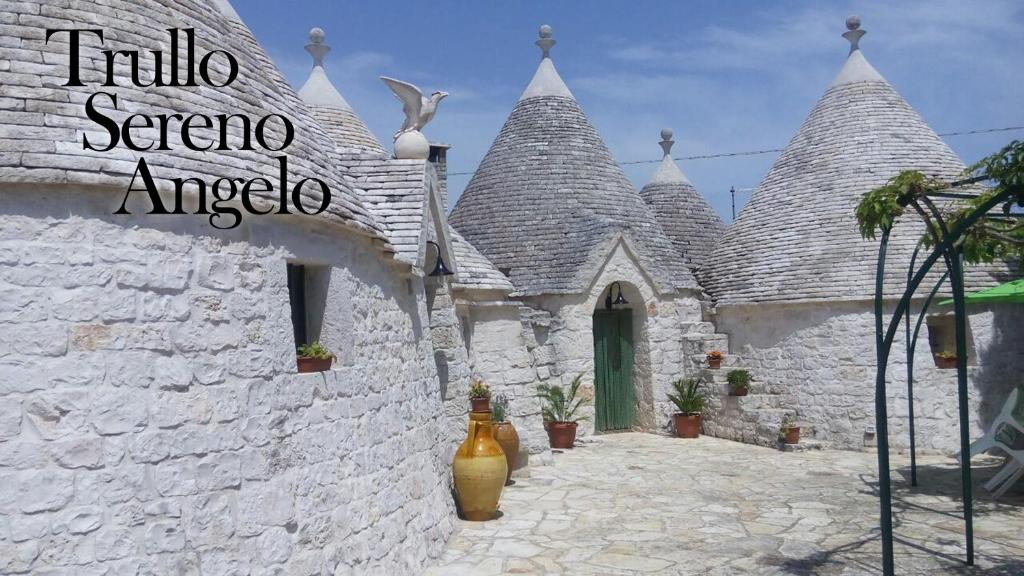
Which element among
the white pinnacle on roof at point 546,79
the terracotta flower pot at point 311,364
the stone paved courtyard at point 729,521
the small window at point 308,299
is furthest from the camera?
the white pinnacle on roof at point 546,79

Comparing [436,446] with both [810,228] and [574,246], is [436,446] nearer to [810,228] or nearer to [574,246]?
[574,246]

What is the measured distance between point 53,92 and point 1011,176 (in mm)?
6592

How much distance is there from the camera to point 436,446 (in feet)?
27.9

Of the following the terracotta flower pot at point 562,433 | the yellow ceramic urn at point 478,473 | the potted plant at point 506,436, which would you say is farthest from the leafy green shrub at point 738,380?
the yellow ceramic urn at point 478,473

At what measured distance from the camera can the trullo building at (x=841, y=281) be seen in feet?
43.2

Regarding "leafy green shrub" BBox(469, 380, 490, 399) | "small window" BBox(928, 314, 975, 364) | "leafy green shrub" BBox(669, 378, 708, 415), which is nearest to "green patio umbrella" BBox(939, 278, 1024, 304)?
"small window" BBox(928, 314, 975, 364)

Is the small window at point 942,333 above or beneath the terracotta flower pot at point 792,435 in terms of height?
above

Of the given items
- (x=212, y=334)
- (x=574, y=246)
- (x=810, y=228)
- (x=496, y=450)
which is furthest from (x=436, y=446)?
(x=810, y=228)

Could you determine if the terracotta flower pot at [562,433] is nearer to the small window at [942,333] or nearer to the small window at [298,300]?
the small window at [942,333]

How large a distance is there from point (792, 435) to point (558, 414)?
3700mm

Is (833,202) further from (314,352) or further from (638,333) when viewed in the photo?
(314,352)

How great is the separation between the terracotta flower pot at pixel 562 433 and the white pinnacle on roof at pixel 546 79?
23.0 ft

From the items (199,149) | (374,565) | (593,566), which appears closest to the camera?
(199,149)

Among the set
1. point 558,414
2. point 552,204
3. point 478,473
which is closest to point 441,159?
point 552,204
